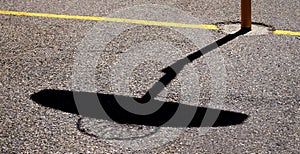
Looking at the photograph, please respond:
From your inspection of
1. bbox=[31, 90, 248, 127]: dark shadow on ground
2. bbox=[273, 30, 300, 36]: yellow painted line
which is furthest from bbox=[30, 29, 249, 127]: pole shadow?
bbox=[273, 30, 300, 36]: yellow painted line

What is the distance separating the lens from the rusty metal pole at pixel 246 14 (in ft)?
20.6

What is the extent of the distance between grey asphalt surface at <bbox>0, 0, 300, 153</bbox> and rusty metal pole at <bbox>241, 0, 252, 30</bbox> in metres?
0.24

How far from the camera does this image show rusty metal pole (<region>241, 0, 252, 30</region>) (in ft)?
20.6

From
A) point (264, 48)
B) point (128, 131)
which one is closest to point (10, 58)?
point (128, 131)

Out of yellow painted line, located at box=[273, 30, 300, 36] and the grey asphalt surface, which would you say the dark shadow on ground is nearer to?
the grey asphalt surface

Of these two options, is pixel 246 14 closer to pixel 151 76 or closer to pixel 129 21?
pixel 129 21

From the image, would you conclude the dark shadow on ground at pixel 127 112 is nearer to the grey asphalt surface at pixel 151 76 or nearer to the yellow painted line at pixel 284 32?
the grey asphalt surface at pixel 151 76

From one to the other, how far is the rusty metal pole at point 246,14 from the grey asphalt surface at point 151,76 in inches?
9.4

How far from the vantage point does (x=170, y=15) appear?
704 cm

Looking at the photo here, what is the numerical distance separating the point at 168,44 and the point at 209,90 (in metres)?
1.16

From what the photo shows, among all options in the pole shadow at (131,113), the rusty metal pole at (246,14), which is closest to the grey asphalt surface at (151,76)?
the pole shadow at (131,113)

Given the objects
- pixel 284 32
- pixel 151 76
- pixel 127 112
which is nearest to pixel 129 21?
pixel 151 76

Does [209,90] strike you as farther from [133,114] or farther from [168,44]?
[168,44]

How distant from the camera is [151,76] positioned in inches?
210
